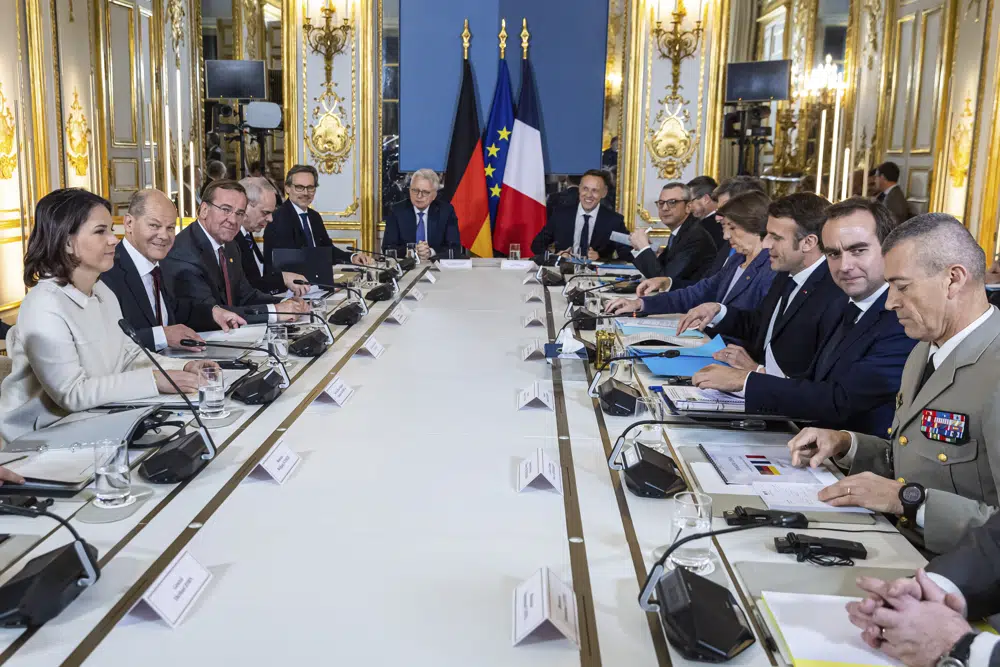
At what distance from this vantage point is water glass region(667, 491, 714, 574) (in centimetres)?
143

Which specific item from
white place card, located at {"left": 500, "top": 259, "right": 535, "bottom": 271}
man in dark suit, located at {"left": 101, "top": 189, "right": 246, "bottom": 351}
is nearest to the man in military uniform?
man in dark suit, located at {"left": 101, "top": 189, "right": 246, "bottom": 351}

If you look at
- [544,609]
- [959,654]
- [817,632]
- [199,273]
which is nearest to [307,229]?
[199,273]

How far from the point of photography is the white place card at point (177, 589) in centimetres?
125

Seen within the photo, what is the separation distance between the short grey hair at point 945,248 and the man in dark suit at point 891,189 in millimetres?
6991

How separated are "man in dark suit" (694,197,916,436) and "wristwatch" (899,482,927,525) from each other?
676 mm

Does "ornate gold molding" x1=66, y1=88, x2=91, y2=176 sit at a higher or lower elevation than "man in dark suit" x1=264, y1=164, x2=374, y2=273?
higher

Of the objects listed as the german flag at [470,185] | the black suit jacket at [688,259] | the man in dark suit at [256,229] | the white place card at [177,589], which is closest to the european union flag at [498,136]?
the german flag at [470,185]

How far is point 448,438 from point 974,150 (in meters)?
6.70

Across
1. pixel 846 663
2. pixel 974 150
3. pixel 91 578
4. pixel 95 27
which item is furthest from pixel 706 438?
pixel 95 27

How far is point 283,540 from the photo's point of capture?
1.54 meters

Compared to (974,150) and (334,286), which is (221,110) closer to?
(334,286)

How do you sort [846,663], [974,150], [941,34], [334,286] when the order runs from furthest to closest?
1. [941,34]
2. [974,150]
3. [334,286]
4. [846,663]

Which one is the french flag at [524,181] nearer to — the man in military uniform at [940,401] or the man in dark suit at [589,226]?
the man in dark suit at [589,226]

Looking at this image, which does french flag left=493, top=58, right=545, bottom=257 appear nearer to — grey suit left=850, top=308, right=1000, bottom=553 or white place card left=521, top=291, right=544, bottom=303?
white place card left=521, top=291, right=544, bottom=303
